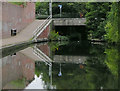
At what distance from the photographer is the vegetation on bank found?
23.7 metres

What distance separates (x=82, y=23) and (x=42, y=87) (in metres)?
26.5

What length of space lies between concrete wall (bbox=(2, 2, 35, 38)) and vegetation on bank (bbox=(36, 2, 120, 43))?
6.88 meters

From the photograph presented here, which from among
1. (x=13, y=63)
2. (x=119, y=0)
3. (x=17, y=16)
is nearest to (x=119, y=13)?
(x=119, y=0)

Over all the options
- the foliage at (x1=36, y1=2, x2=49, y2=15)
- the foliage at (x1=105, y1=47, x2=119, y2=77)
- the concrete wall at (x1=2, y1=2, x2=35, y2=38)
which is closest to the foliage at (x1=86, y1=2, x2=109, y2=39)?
the concrete wall at (x1=2, y1=2, x2=35, y2=38)

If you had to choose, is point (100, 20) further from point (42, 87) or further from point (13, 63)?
point (42, 87)

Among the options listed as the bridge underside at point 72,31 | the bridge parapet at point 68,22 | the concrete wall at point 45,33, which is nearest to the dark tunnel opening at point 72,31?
the bridge underside at point 72,31

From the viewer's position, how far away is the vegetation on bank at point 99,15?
77.8 ft

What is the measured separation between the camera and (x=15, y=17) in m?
27.9

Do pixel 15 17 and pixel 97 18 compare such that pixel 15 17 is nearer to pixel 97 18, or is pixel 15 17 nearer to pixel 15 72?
pixel 97 18

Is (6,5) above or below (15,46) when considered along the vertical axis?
above

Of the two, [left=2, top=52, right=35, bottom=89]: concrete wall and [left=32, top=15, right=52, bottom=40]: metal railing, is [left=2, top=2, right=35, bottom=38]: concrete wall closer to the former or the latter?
[left=32, top=15, right=52, bottom=40]: metal railing

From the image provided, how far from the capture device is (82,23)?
3291 centimetres

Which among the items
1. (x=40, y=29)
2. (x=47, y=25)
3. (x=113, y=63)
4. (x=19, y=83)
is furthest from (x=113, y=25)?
(x=19, y=83)

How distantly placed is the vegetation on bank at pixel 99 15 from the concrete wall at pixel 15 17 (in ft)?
22.6
